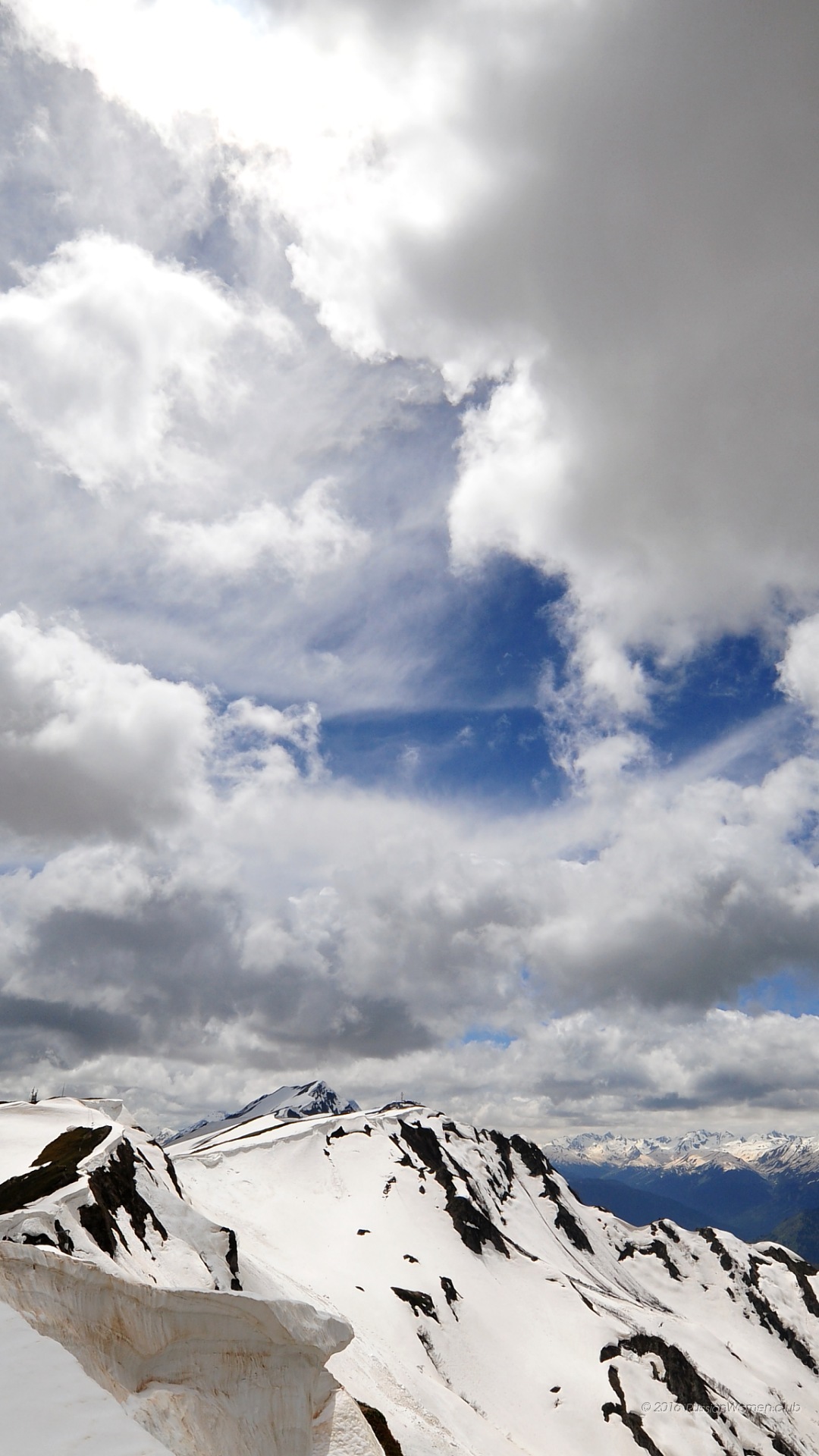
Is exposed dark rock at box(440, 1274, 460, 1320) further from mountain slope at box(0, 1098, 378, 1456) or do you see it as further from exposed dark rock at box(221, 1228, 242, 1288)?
mountain slope at box(0, 1098, 378, 1456)

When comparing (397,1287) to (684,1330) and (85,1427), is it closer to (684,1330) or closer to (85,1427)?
(684,1330)

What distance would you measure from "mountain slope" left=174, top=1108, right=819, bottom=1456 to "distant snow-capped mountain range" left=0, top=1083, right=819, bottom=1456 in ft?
1.83

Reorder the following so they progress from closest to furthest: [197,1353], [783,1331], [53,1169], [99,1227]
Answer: [197,1353]
[99,1227]
[53,1169]
[783,1331]

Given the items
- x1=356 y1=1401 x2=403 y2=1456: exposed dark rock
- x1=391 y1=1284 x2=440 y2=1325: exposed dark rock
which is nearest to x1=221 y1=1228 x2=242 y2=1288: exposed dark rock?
x1=356 y1=1401 x2=403 y2=1456: exposed dark rock

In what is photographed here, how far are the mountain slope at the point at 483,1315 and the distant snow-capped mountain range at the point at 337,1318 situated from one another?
0.56 metres

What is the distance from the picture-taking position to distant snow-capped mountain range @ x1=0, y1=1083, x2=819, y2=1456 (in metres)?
16.8

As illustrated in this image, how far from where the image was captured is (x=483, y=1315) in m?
124

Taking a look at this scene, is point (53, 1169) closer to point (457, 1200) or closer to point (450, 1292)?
point (450, 1292)

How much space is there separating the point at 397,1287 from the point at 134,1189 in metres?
76.6

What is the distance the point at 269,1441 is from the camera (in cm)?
1969

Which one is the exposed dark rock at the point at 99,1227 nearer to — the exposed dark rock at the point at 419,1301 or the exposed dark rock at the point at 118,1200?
the exposed dark rock at the point at 118,1200

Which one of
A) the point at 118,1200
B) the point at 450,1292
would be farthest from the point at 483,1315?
Answer: the point at 118,1200

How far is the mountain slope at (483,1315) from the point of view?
97.3 metres

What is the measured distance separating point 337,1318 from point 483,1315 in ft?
414
